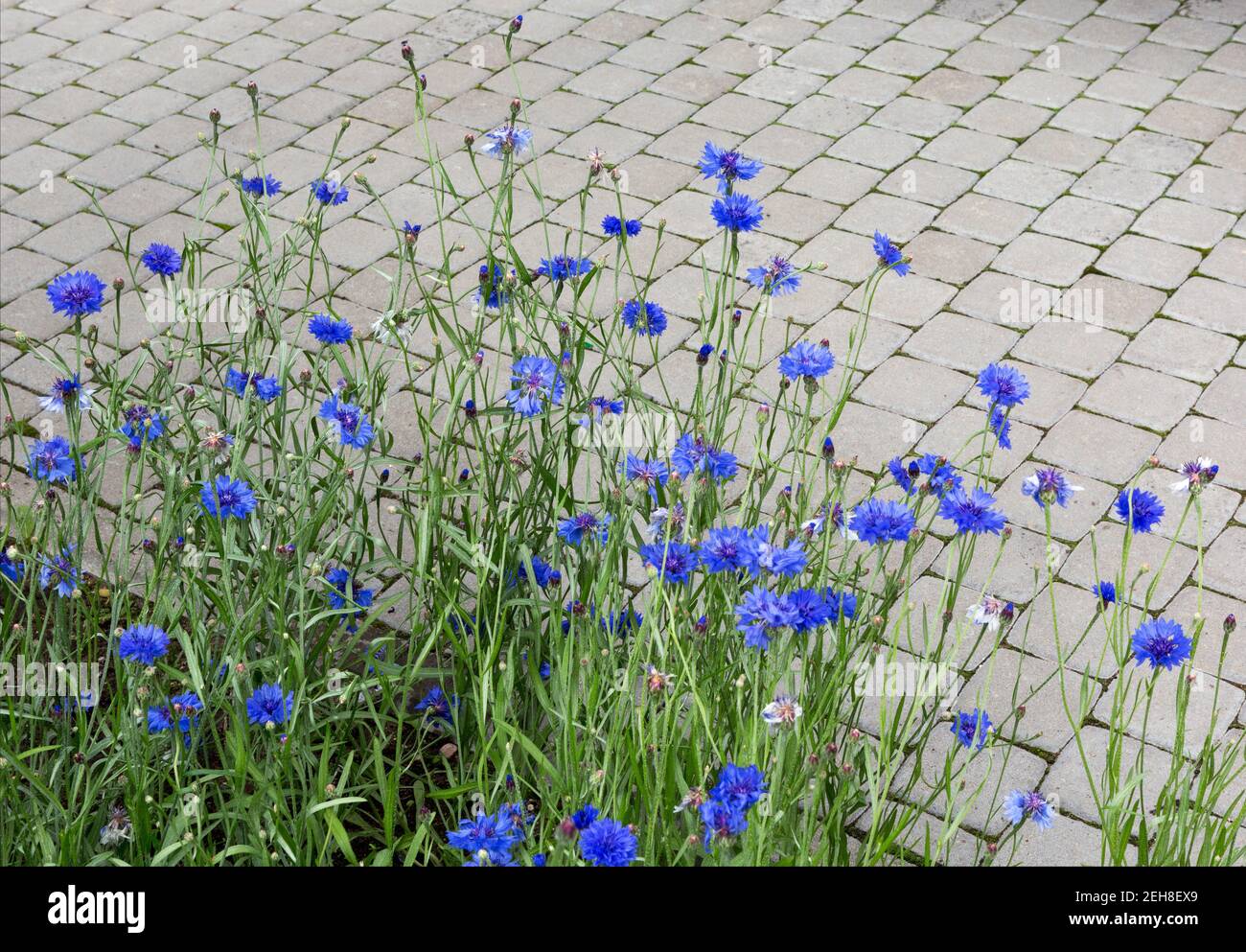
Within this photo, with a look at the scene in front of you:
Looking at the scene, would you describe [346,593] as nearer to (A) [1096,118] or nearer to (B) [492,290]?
(B) [492,290]

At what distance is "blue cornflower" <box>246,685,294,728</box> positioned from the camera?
2.55m

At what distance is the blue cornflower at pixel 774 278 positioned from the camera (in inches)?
114

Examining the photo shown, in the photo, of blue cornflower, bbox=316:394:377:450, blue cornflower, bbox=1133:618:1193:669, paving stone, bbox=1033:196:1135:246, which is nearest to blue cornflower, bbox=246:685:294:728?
blue cornflower, bbox=316:394:377:450

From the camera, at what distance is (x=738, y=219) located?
9.48 feet

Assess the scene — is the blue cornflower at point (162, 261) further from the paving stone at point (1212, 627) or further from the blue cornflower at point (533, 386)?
the paving stone at point (1212, 627)

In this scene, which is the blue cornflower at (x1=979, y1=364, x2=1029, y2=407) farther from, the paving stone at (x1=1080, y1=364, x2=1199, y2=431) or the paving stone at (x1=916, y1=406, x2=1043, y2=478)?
the paving stone at (x1=1080, y1=364, x2=1199, y2=431)

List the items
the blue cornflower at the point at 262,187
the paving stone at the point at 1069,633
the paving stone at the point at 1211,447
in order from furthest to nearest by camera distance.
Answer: the paving stone at the point at 1211,447 < the paving stone at the point at 1069,633 < the blue cornflower at the point at 262,187

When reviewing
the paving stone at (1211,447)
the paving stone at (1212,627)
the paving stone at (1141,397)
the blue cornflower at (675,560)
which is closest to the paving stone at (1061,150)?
the paving stone at (1141,397)

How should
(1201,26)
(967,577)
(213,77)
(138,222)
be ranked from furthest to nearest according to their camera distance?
(1201,26)
(213,77)
(138,222)
(967,577)

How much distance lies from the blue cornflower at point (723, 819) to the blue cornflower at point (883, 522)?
0.65 metres
